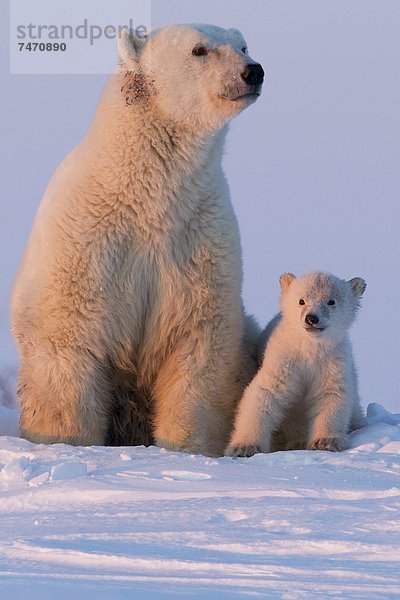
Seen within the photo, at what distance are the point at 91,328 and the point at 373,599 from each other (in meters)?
3.95

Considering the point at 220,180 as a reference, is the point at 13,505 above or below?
below

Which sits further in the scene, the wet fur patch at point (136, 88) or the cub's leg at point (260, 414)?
the wet fur patch at point (136, 88)

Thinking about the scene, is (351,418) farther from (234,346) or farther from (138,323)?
(138,323)

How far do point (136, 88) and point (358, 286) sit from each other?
6.10ft

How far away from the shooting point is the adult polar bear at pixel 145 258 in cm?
696

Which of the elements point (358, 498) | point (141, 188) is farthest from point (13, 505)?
point (141, 188)

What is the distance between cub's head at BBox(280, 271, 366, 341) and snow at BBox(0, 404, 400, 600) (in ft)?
2.60

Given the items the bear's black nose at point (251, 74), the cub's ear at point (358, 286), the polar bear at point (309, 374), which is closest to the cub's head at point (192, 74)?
the bear's black nose at point (251, 74)

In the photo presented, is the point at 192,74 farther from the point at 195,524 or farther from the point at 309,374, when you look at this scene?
the point at 195,524

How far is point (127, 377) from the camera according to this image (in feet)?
24.2

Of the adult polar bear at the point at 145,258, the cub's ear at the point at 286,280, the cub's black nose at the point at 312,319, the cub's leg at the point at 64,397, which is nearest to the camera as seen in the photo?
the cub's black nose at the point at 312,319

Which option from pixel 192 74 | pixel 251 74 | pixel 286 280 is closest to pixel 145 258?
pixel 286 280

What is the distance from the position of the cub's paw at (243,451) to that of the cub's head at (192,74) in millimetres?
1948

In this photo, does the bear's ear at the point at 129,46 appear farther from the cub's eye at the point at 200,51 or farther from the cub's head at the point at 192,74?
the cub's eye at the point at 200,51
